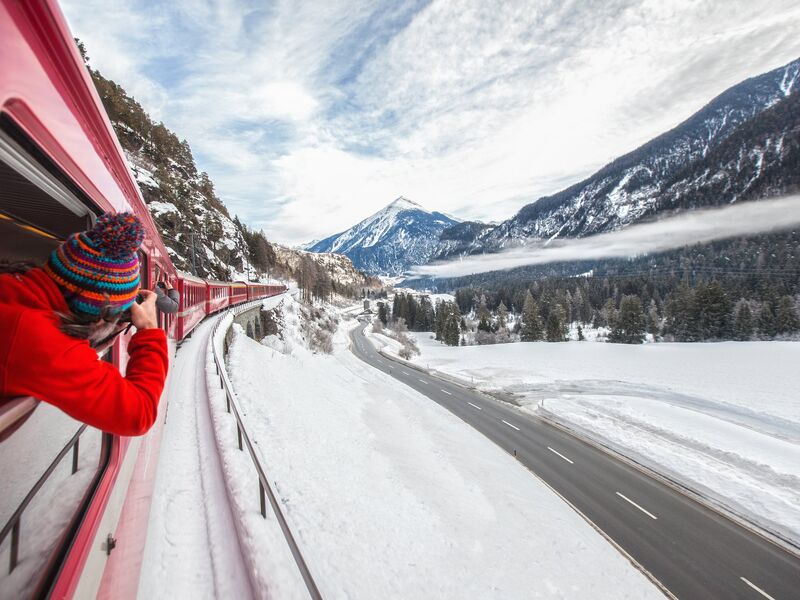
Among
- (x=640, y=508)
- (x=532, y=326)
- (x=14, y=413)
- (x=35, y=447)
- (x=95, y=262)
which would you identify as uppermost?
(x=95, y=262)

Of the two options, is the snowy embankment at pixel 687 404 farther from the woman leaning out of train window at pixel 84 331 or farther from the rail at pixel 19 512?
the rail at pixel 19 512

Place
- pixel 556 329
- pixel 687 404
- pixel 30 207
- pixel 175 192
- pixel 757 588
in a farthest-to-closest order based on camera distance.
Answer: pixel 556 329 → pixel 175 192 → pixel 687 404 → pixel 757 588 → pixel 30 207

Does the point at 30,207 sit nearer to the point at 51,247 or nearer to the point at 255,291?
the point at 51,247

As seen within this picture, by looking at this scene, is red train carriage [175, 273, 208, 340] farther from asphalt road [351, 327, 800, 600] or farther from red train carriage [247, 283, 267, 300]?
red train carriage [247, 283, 267, 300]

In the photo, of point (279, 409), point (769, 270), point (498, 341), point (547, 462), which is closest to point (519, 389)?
point (547, 462)

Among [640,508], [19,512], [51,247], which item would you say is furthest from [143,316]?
[640,508]

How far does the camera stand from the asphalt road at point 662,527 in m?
11.1

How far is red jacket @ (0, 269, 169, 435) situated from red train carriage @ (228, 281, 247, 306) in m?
31.6

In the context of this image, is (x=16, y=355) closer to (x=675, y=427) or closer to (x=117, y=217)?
(x=117, y=217)

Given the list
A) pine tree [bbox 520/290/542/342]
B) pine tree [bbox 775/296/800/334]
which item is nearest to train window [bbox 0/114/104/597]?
pine tree [bbox 520/290/542/342]

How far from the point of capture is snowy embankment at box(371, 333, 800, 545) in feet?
53.3

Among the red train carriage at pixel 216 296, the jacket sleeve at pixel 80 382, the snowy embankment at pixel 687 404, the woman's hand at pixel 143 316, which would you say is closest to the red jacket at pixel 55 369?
the jacket sleeve at pixel 80 382

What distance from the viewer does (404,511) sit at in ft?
30.8

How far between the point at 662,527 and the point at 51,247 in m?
19.5
